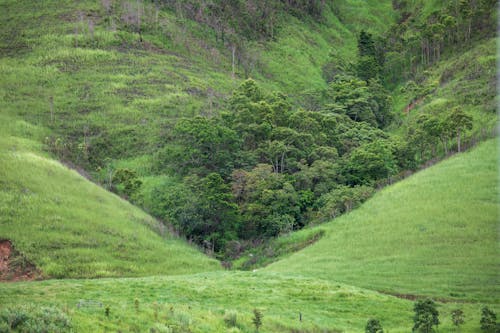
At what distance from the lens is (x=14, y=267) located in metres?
41.7

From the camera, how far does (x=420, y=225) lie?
2021 inches

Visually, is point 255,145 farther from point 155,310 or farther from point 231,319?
point 155,310

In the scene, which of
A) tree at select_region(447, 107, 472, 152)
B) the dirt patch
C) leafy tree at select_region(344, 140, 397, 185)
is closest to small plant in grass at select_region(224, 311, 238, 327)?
the dirt patch

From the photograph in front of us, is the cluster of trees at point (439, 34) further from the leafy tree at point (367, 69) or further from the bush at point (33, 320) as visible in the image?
the bush at point (33, 320)

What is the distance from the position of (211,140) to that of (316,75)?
58.3 metres

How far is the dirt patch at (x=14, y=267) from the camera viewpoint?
4069 centimetres

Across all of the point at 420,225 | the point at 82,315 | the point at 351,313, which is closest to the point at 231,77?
the point at 420,225

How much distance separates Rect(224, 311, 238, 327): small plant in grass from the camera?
89.0 ft

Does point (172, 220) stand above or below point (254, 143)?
below

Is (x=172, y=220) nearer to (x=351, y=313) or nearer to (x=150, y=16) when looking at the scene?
(x=351, y=313)

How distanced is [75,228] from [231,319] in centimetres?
2527

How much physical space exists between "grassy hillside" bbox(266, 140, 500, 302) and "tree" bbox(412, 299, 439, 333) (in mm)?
9787

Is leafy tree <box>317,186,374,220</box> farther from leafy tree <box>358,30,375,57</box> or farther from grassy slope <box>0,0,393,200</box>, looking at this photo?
leafy tree <box>358,30,375,57</box>

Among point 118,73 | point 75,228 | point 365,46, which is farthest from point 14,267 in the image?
point 365,46
